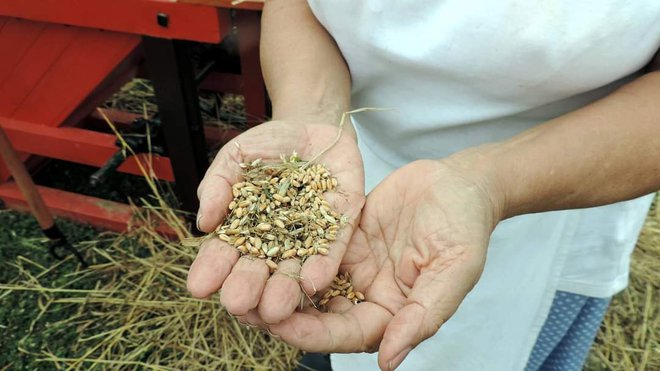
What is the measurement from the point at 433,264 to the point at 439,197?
0.12 m

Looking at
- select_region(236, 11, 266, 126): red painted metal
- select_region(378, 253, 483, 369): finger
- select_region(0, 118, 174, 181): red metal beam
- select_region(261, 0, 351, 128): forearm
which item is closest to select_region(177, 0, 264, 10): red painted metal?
select_region(236, 11, 266, 126): red painted metal

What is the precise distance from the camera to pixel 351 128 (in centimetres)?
118

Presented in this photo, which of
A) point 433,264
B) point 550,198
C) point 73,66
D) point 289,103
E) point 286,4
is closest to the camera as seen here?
point 433,264

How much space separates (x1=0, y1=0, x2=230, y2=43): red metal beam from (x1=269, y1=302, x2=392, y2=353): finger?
1.06 m

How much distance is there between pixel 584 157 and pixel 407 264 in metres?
0.35

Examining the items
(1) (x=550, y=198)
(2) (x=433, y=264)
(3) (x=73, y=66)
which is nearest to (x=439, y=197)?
(2) (x=433, y=264)

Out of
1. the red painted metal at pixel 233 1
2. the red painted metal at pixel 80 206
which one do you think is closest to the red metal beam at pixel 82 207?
the red painted metal at pixel 80 206

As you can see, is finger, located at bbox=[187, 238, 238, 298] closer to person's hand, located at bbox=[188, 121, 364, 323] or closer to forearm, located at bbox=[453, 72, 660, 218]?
person's hand, located at bbox=[188, 121, 364, 323]

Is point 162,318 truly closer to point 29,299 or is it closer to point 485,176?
point 29,299

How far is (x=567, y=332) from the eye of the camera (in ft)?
5.00

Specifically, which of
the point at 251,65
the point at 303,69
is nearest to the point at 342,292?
the point at 303,69

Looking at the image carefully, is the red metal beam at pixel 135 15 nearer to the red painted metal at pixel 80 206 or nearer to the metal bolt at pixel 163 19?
the metal bolt at pixel 163 19

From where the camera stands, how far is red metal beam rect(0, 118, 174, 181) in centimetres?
218

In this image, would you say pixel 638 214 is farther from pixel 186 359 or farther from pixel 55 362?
pixel 55 362
